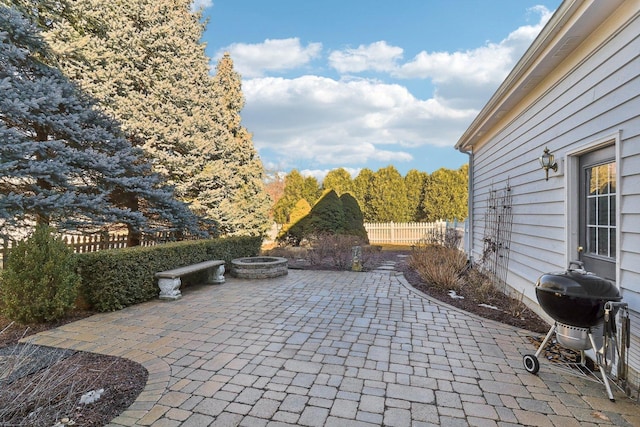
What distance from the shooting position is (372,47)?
10906mm

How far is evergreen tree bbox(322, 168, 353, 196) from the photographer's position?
19594mm

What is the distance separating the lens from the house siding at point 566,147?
2.68 meters

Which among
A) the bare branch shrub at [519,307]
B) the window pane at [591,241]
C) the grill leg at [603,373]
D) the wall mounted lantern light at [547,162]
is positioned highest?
the wall mounted lantern light at [547,162]

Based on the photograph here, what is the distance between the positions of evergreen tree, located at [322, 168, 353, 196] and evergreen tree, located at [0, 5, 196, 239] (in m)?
13.0

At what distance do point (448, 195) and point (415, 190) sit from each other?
1842mm

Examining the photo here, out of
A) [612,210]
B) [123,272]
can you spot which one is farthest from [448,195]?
[123,272]

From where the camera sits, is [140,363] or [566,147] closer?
[140,363]

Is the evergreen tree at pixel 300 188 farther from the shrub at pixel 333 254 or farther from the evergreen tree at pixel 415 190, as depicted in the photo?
the shrub at pixel 333 254

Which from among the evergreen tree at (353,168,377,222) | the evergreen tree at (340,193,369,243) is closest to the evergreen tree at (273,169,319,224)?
the evergreen tree at (353,168,377,222)

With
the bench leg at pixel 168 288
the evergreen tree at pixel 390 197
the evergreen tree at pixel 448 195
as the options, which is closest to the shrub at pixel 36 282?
the bench leg at pixel 168 288

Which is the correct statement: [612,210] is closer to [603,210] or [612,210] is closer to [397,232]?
[603,210]

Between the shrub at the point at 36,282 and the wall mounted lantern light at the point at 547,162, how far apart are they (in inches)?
260

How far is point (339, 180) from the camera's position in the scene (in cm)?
→ 1969

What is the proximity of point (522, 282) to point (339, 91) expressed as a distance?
39.3 ft
